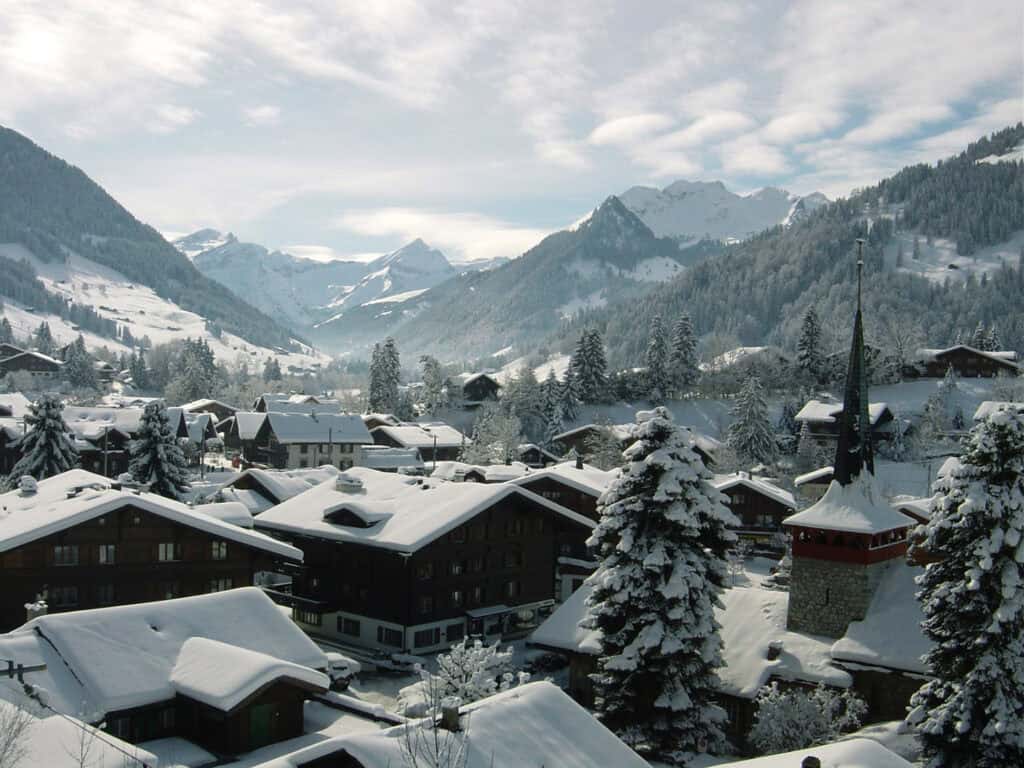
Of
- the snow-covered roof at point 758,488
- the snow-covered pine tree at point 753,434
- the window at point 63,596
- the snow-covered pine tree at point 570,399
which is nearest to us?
the window at point 63,596

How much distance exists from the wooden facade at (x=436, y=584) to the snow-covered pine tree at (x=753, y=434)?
5978 cm

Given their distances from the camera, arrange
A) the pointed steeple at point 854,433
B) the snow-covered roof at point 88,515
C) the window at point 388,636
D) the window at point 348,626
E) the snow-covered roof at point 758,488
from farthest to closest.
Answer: the snow-covered roof at point 758,488 < the window at point 348,626 < the window at point 388,636 < the pointed steeple at point 854,433 < the snow-covered roof at point 88,515

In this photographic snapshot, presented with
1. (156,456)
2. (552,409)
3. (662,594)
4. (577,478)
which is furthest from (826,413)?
(662,594)

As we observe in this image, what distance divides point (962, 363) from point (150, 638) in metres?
134

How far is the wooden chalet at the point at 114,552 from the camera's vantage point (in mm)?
36719

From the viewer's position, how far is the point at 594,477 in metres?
66.1

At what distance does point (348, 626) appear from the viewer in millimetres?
46438

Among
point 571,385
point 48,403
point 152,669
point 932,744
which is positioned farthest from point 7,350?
point 932,744

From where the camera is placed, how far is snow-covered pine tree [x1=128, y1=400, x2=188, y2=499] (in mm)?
60219

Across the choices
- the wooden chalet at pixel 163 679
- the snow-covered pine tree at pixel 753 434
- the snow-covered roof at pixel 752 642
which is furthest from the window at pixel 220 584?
the snow-covered pine tree at pixel 753 434

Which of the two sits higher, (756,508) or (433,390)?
(433,390)

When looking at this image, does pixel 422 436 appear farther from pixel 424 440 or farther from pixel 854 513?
pixel 854 513

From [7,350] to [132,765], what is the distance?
193m

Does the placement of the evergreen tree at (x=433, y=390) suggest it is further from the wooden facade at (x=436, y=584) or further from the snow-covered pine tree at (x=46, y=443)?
the wooden facade at (x=436, y=584)
